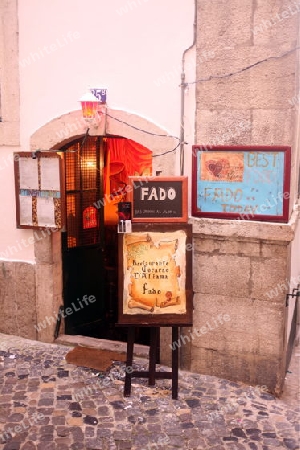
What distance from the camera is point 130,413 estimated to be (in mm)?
5820

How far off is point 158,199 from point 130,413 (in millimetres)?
2595

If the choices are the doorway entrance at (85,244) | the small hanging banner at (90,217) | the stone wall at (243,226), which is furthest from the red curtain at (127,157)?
the stone wall at (243,226)

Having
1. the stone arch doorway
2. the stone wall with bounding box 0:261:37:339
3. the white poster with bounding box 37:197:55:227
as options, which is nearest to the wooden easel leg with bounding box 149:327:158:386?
the stone arch doorway

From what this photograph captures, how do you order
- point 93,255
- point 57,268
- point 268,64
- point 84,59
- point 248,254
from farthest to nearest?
1. point 93,255
2. point 57,268
3. point 84,59
4. point 248,254
5. point 268,64

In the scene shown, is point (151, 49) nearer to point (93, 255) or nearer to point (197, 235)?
point (197, 235)

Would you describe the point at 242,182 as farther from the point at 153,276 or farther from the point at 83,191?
the point at 83,191

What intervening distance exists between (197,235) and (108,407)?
8.01 ft

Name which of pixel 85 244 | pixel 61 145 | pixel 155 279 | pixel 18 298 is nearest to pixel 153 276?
pixel 155 279

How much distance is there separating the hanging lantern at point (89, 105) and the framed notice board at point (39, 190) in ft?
2.84

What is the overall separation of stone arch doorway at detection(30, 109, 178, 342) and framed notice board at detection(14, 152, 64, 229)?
0.24 meters

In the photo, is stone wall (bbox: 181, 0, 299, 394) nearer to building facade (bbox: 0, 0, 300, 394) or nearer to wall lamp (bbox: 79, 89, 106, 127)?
building facade (bbox: 0, 0, 300, 394)

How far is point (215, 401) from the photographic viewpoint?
6.09 metres

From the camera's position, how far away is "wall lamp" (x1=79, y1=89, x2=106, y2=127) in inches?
253

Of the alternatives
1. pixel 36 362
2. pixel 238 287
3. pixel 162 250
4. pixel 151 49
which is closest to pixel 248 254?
pixel 238 287
